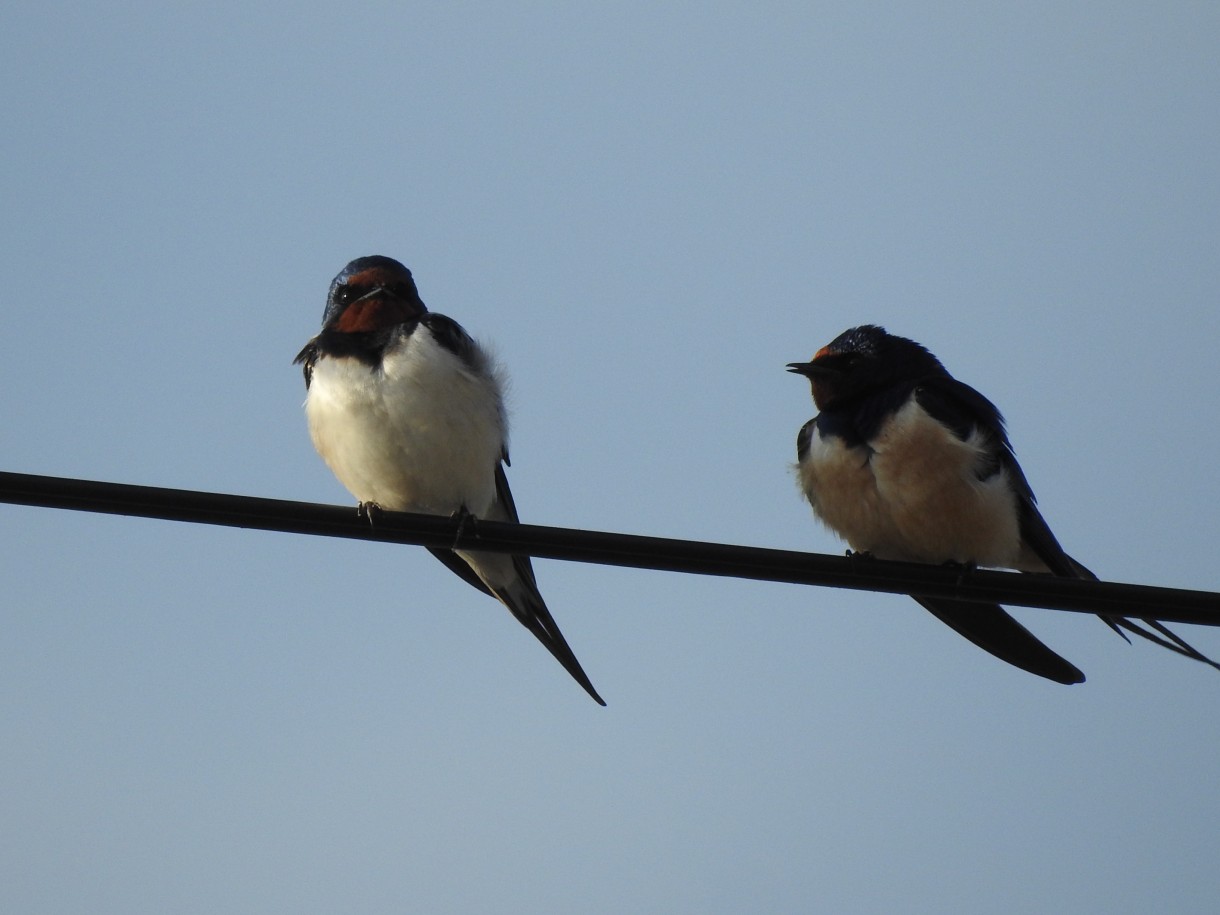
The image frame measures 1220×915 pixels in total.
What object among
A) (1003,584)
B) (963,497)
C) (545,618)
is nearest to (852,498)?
(963,497)

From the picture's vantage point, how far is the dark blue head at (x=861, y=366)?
5016 millimetres

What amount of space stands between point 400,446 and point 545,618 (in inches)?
34.7

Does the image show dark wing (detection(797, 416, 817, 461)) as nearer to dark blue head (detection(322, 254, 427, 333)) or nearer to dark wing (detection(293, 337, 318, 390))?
dark blue head (detection(322, 254, 427, 333))

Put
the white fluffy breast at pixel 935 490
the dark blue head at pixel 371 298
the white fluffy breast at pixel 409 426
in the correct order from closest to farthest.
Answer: the white fluffy breast at pixel 409 426, the white fluffy breast at pixel 935 490, the dark blue head at pixel 371 298

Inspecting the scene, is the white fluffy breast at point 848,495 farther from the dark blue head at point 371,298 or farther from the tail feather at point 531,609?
the dark blue head at point 371,298

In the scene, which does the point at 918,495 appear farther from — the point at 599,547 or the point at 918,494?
the point at 599,547

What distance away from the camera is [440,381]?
457 centimetres

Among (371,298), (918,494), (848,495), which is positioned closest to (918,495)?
(918,494)

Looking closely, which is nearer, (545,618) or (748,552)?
(748,552)

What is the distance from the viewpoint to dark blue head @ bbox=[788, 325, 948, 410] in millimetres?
5016

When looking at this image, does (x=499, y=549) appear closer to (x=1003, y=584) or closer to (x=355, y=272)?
(x=1003, y=584)

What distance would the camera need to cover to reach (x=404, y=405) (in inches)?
178

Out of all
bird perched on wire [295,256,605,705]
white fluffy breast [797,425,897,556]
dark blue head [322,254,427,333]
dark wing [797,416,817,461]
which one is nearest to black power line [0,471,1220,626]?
bird perched on wire [295,256,605,705]

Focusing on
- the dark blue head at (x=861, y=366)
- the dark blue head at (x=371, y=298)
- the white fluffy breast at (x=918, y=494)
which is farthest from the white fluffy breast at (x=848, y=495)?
the dark blue head at (x=371, y=298)
